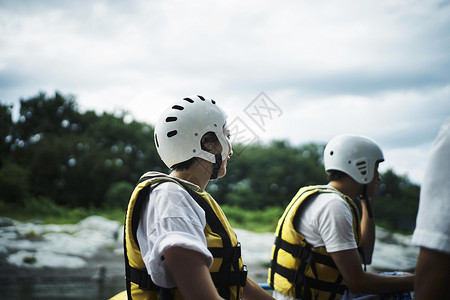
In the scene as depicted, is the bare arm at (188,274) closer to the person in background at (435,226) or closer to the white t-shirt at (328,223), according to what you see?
the person in background at (435,226)

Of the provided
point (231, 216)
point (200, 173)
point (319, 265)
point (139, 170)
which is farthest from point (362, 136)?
point (139, 170)

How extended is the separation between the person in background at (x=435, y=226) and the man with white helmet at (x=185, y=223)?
2.14 feet

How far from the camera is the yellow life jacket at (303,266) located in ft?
8.20

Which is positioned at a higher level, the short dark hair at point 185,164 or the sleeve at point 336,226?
the short dark hair at point 185,164

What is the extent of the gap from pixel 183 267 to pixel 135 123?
2242cm

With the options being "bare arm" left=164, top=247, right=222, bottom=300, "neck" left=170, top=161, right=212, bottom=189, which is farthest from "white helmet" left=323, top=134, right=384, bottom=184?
"bare arm" left=164, top=247, right=222, bottom=300

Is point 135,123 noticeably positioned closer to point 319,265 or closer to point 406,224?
point 406,224

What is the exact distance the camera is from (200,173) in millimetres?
1802

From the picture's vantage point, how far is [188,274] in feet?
4.17

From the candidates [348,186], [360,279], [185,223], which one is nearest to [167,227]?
[185,223]

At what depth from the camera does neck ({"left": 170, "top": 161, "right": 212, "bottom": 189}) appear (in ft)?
5.84

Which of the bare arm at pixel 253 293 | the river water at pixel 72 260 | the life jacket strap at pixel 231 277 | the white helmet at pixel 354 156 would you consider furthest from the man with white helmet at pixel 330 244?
the river water at pixel 72 260

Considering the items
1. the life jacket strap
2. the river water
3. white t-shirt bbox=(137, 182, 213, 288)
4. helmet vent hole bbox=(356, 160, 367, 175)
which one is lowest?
the river water

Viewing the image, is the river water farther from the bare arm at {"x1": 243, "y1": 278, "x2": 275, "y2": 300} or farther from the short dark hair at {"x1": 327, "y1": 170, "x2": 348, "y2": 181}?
the bare arm at {"x1": 243, "y1": 278, "x2": 275, "y2": 300}
